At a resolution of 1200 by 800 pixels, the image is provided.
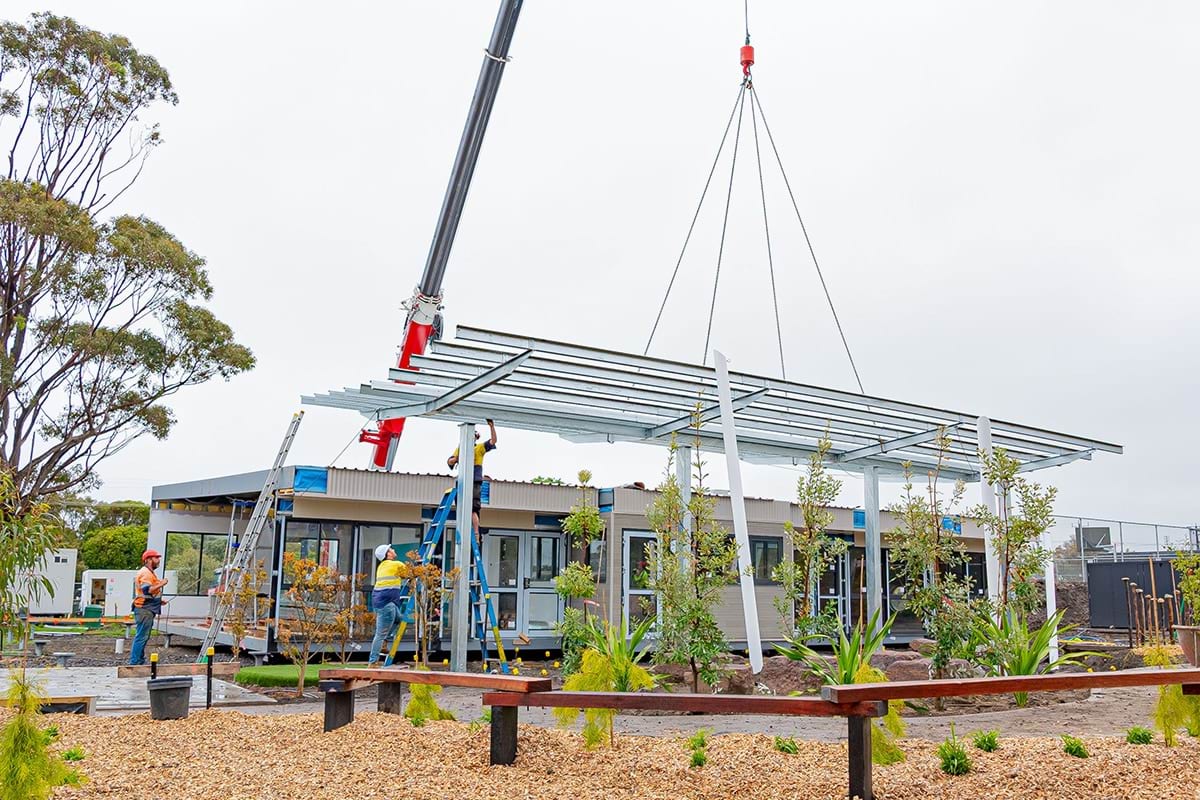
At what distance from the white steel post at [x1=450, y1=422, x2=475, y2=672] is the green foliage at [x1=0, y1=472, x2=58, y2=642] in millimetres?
6851

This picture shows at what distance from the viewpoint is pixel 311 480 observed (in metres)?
15.1

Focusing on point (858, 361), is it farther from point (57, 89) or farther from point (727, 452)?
point (57, 89)

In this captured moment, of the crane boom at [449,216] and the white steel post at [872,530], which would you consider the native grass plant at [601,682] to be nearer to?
the crane boom at [449,216]

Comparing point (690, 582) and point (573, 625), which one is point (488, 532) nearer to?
point (573, 625)

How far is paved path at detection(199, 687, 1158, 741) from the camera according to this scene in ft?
26.7

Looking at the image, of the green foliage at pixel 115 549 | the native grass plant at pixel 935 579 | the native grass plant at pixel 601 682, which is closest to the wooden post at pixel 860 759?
the native grass plant at pixel 601 682

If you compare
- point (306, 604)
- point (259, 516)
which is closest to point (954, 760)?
point (306, 604)

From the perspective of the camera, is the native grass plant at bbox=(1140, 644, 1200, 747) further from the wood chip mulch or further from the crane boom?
the crane boom

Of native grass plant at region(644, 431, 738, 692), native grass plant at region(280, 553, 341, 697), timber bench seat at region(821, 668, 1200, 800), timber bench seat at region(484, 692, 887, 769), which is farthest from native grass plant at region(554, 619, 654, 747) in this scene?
native grass plant at region(280, 553, 341, 697)

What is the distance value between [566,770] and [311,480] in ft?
31.8

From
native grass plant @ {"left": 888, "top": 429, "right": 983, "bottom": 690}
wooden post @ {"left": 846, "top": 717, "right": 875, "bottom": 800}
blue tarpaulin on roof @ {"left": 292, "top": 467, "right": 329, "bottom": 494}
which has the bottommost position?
wooden post @ {"left": 846, "top": 717, "right": 875, "bottom": 800}

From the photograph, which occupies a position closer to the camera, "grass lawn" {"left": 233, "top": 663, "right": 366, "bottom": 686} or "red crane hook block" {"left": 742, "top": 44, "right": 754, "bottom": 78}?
"red crane hook block" {"left": 742, "top": 44, "right": 754, "bottom": 78}

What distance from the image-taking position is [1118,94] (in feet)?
40.7

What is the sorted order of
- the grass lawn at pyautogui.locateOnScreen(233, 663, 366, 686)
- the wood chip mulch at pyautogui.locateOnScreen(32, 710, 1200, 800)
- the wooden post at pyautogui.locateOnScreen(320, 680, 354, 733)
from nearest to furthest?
the wood chip mulch at pyautogui.locateOnScreen(32, 710, 1200, 800), the wooden post at pyautogui.locateOnScreen(320, 680, 354, 733), the grass lawn at pyautogui.locateOnScreen(233, 663, 366, 686)
